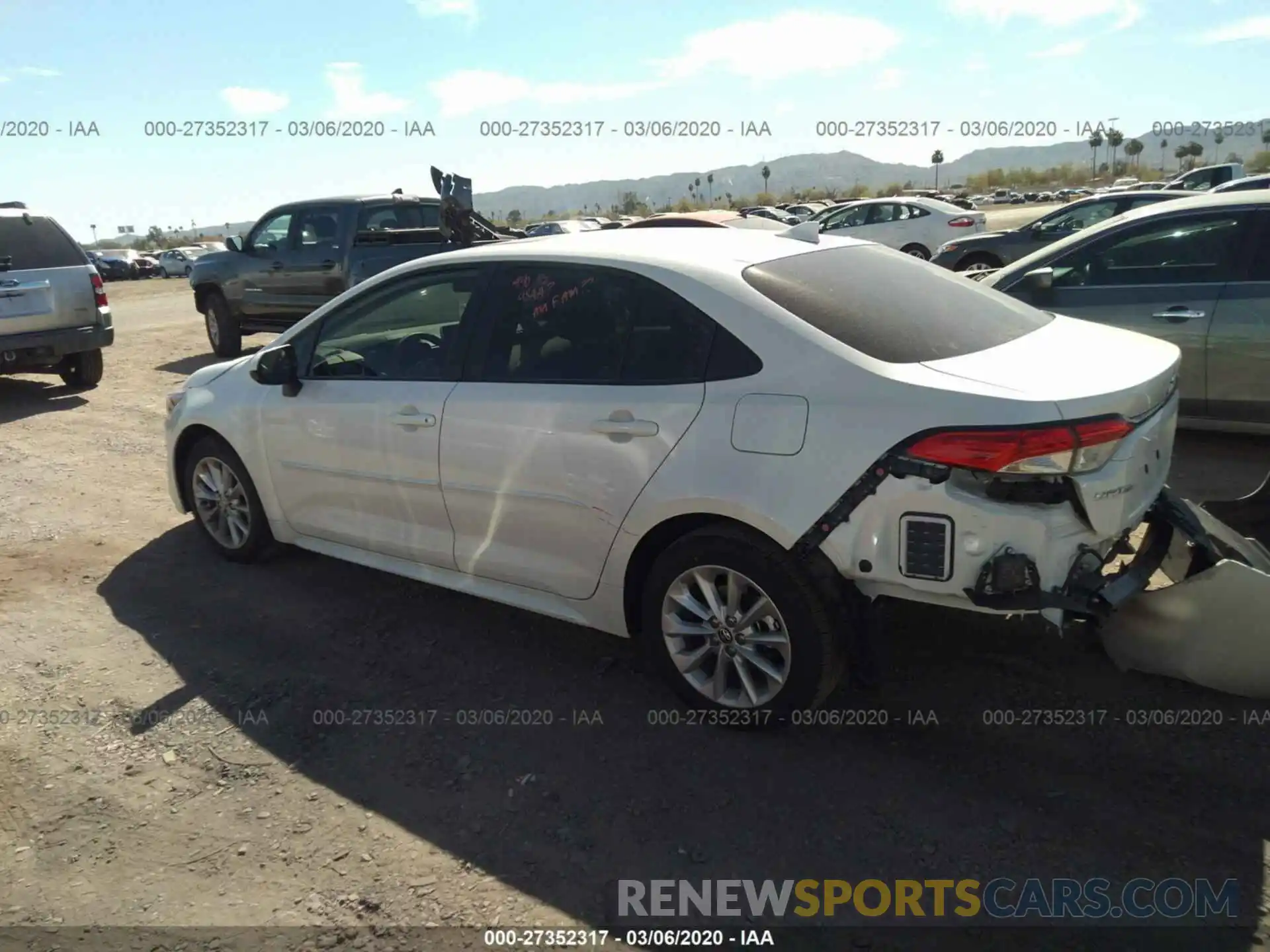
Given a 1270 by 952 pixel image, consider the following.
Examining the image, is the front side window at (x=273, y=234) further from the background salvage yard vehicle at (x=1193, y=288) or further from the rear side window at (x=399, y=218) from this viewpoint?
the background salvage yard vehicle at (x=1193, y=288)

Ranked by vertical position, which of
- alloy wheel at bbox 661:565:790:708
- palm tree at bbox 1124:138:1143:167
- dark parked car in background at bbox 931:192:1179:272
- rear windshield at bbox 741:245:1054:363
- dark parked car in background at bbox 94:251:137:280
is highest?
palm tree at bbox 1124:138:1143:167

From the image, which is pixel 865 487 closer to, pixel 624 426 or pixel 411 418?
pixel 624 426

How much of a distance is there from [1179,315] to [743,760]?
443 centimetres

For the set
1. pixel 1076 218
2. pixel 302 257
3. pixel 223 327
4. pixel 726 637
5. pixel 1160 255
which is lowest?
pixel 726 637

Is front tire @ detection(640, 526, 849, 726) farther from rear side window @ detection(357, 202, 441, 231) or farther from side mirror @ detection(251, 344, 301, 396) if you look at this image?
rear side window @ detection(357, 202, 441, 231)

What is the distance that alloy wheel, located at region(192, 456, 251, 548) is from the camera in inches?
200

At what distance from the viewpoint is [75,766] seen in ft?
11.4

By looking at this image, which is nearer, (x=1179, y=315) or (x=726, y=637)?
(x=726, y=637)

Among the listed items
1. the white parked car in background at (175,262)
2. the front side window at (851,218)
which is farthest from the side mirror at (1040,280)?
the white parked car in background at (175,262)

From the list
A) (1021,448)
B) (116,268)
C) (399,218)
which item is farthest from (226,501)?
(116,268)

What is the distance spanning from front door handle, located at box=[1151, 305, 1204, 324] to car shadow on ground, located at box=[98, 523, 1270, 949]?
2.96 m

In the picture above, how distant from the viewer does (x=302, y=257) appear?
1120cm

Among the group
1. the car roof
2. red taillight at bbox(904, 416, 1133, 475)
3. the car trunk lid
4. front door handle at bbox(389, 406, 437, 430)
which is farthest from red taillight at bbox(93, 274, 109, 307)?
red taillight at bbox(904, 416, 1133, 475)

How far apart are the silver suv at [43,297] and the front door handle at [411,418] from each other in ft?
22.3
